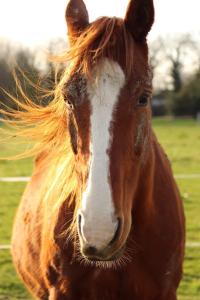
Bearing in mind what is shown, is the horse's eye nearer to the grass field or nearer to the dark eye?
the dark eye

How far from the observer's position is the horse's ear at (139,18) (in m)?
2.58

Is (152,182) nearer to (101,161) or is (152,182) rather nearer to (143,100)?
(143,100)

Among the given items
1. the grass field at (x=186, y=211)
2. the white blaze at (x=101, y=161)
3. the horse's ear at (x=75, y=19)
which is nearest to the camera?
the white blaze at (x=101, y=161)

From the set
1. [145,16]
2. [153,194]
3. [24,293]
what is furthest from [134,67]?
[24,293]

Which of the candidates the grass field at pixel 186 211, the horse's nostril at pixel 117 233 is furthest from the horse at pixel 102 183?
the grass field at pixel 186 211

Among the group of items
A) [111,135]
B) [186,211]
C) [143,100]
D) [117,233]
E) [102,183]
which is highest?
[143,100]

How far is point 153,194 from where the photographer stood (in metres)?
2.99

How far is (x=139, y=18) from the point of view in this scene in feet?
8.51

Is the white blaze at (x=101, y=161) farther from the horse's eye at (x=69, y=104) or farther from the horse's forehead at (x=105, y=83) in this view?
the horse's eye at (x=69, y=104)

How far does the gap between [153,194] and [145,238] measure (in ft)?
0.83

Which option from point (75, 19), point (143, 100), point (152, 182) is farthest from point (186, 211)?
point (143, 100)

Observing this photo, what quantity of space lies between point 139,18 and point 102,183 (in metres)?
0.86

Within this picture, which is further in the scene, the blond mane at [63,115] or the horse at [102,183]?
the blond mane at [63,115]

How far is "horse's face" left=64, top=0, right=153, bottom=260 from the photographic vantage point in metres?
2.16
